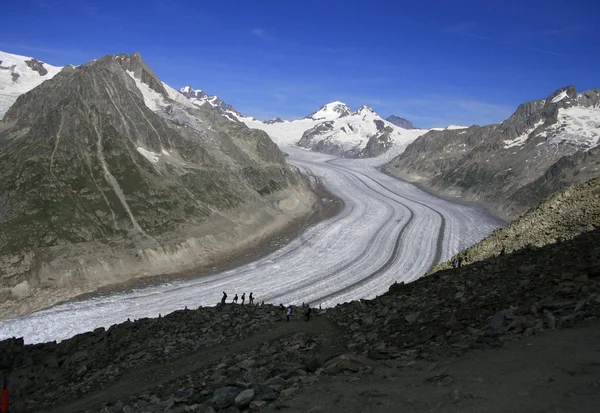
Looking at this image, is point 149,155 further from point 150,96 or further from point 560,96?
point 560,96

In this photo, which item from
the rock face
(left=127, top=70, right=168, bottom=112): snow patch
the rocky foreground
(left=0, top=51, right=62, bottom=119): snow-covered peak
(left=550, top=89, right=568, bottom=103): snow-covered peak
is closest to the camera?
the rocky foreground

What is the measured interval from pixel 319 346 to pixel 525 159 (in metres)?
123

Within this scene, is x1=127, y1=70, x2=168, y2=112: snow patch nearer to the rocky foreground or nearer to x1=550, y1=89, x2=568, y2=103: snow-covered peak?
the rocky foreground

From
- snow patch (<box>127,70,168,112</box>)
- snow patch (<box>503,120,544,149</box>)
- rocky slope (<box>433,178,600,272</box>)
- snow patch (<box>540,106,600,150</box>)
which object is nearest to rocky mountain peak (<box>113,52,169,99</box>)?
snow patch (<box>127,70,168,112</box>)

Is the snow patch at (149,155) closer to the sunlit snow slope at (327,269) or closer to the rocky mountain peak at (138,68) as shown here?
the sunlit snow slope at (327,269)

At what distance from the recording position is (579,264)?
17156mm

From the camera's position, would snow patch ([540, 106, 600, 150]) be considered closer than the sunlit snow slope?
No

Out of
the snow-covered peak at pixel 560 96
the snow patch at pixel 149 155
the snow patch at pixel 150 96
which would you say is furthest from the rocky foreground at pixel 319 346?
the snow-covered peak at pixel 560 96

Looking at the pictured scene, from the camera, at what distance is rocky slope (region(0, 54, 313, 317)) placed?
4950 cm

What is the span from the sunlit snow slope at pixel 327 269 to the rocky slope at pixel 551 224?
758 inches

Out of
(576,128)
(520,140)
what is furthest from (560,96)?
(520,140)

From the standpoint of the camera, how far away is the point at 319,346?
17.9 metres

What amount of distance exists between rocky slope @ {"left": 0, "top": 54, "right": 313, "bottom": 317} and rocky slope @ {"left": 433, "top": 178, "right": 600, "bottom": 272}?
38.8 meters

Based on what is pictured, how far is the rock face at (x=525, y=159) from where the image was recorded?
9931 centimetres
